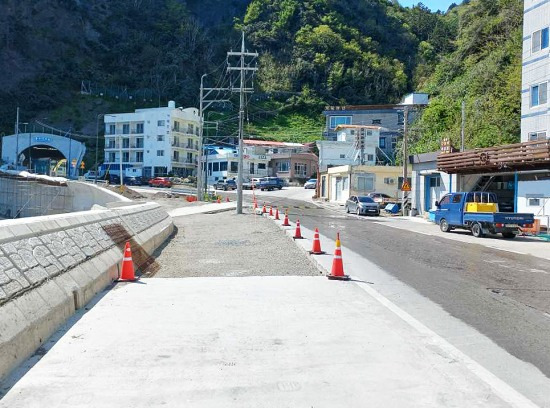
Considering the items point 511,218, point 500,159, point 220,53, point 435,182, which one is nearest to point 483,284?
point 511,218

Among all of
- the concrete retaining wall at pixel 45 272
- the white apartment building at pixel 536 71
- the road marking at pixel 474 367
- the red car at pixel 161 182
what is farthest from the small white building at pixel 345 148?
the road marking at pixel 474 367

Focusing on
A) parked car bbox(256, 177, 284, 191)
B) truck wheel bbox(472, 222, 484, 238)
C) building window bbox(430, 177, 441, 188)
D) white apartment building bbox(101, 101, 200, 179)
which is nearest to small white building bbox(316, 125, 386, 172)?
parked car bbox(256, 177, 284, 191)

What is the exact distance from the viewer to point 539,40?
3347 cm

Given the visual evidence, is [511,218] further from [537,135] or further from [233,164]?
[233,164]

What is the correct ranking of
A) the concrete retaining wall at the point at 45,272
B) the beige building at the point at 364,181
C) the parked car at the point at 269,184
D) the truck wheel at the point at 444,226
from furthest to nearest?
the parked car at the point at 269,184
the beige building at the point at 364,181
the truck wheel at the point at 444,226
the concrete retaining wall at the point at 45,272

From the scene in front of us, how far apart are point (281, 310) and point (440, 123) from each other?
62.3m

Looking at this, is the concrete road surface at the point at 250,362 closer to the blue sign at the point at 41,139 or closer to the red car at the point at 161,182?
the red car at the point at 161,182

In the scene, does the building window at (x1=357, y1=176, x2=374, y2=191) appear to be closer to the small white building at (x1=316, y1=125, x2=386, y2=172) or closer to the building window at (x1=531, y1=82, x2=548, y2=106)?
the small white building at (x1=316, y1=125, x2=386, y2=172)

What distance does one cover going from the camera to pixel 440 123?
2621 inches

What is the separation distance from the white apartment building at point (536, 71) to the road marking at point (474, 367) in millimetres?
28131

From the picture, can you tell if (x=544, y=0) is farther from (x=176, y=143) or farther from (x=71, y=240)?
(x=176, y=143)

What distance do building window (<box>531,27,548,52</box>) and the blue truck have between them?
40.8 ft

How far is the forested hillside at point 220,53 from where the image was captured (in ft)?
376

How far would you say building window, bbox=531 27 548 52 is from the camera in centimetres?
3291
